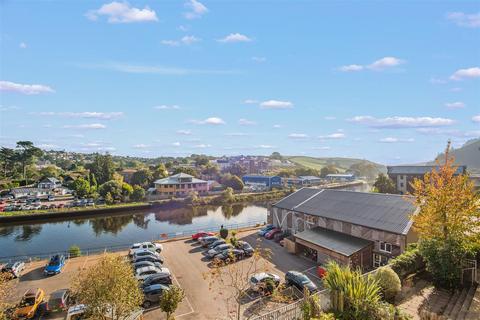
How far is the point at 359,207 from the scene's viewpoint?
29.4 meters

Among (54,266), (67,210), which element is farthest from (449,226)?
(67,210)

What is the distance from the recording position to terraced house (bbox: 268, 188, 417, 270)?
952 inches

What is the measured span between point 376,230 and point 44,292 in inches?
1045

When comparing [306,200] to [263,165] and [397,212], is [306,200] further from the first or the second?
[263,165]

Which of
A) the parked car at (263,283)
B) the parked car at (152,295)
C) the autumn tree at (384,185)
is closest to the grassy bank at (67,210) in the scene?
the parked car at (152,295)

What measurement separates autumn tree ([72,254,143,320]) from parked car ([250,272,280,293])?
901cm

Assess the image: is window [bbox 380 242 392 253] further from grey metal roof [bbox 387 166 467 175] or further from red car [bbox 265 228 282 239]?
grey metal roof [bbox 387 166 467 175]

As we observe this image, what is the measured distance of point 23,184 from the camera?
9356 cm

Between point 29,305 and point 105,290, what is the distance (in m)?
9.50

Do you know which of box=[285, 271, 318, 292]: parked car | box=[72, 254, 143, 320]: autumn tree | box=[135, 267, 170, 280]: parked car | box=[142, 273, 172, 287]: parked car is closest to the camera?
box=[72, 254, 143, 320]: autumn tree

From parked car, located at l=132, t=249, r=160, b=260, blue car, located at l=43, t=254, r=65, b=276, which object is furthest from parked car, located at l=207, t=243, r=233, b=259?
blue car, located at l=43, t=254, r=65, b=276

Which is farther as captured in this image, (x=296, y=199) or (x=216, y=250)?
(x=296, y=199)

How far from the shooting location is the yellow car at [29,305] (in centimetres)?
1760

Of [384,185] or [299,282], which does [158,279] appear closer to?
[299,282]
